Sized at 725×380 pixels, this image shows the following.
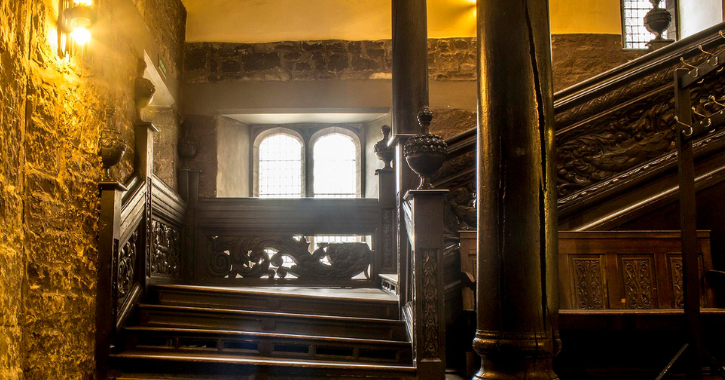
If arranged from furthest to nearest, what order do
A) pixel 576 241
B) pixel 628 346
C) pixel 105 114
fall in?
pixel 105 114
pixel 576 241
pixel 628 346

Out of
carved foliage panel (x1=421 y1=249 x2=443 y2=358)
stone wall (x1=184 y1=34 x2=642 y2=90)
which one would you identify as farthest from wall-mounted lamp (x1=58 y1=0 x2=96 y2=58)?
stone wall (x1=184 y1=34 x2=642 y2=90)

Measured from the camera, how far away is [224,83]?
8906 millimetres

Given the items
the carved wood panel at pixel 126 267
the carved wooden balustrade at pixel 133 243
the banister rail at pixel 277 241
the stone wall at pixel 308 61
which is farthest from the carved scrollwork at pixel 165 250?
the stone wall at pixel 308 61

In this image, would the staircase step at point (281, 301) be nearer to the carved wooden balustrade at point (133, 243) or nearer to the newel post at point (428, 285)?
the carved wooden balustrade at point (133, 243)

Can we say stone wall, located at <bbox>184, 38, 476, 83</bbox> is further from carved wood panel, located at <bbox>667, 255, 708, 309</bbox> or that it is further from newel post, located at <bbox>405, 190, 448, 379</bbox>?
newel post, located at <bbox>405, 190, 448, 379</bbox>

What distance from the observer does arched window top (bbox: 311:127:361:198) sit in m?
10.0

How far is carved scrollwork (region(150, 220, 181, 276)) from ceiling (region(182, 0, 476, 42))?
3.47 m

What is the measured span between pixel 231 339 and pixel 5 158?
5.74 feet

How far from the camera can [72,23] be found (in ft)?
13.0

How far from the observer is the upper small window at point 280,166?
10070mm

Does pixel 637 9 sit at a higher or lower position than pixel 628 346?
higher

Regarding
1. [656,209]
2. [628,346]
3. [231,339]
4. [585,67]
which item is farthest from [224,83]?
[628,346]

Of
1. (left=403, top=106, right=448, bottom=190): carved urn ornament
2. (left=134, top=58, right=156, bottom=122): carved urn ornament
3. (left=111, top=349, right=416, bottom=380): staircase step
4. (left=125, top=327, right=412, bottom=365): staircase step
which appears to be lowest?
(left=111, top=349, right=416, bottom=380): staircase step

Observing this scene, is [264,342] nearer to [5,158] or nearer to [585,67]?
[5,158]
